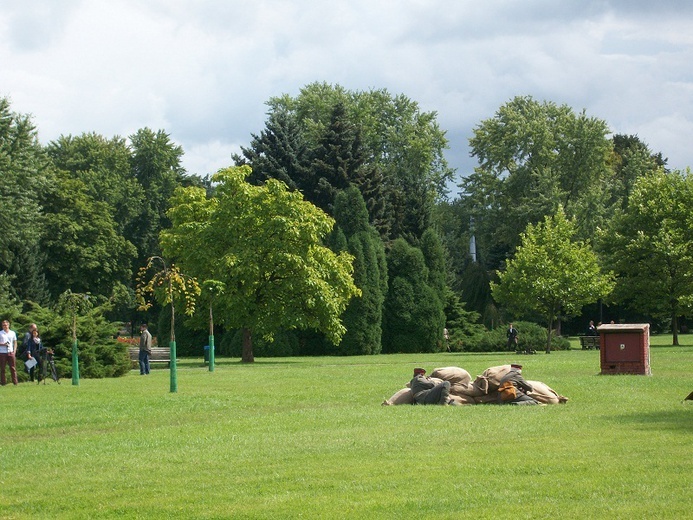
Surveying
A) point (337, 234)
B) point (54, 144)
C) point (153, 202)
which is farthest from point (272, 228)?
point (54, 144)

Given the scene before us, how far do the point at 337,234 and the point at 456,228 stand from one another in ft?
136

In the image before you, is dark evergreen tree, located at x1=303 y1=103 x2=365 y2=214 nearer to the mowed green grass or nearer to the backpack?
the mowed green grass

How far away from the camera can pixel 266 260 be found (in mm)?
49625

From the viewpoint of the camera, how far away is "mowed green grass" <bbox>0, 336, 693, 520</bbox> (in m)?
10.6

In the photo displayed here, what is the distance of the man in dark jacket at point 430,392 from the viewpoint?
2162 cm

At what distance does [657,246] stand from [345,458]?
5286 cm

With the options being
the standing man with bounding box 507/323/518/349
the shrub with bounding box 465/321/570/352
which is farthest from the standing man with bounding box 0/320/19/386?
the standing man with bounding box 507/323/518/349

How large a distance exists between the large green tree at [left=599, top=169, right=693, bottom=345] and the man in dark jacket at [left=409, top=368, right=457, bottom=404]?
43153mm

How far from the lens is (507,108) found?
9388cm

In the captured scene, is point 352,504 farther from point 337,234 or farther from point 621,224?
point 621,224

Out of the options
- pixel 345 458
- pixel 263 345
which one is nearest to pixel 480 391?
pixel 345 458

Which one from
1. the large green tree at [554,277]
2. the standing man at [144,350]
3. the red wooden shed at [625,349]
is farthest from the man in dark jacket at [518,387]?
the large green tree at [554,277]

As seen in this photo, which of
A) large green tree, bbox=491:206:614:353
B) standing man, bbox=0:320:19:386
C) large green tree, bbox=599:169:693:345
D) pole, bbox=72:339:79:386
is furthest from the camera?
large green tree, bbox=599:169:693:345

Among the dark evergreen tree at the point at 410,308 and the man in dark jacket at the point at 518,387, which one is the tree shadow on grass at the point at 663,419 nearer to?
the man in dark jacket at the point at 518,387
